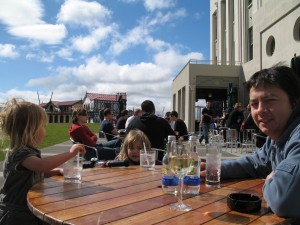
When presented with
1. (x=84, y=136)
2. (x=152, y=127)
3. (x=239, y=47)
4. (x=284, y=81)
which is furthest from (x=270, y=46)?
(x=284, y=81)

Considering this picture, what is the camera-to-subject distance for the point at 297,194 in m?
1.52

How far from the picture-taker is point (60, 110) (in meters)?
122

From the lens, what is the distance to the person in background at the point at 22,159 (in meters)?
2.36

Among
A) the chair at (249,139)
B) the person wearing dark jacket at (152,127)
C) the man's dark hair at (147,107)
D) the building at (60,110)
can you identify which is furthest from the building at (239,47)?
the building at (60,110)

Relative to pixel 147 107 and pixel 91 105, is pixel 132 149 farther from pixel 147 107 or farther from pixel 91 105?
pixel 91 105

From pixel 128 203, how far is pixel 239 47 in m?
25.5

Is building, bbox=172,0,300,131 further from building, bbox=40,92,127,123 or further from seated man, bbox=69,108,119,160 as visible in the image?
building, bbox=40,92,127,123

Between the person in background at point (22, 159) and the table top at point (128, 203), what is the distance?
0.15 m

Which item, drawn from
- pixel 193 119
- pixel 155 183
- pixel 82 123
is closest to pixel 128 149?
pixel 155 183

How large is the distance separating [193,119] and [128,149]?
69.0ft

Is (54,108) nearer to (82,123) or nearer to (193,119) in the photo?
(193,119)

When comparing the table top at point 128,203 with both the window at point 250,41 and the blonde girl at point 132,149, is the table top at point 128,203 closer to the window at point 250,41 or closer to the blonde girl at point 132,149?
the blonde girl at point 132,149

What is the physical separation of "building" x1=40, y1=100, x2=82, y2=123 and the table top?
105 m

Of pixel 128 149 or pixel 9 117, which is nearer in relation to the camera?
pixel 9 117
